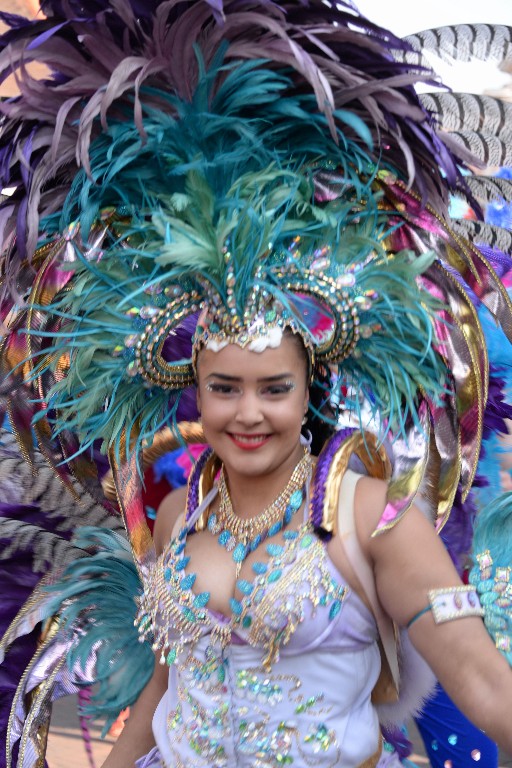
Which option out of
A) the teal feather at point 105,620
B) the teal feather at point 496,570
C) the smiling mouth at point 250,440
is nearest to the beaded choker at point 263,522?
the smiling mouth at point 250,440

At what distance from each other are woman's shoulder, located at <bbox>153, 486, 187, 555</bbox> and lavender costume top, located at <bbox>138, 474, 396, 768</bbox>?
1.04ft

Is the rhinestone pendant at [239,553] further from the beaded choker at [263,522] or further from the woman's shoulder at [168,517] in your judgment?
the woman's shoulder at [168,517]

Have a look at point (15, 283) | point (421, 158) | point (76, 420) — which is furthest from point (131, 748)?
point (421, 158)

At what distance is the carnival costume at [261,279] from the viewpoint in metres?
1.92

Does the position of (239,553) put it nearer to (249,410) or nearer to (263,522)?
(263,522)

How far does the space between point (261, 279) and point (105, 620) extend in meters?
1.16

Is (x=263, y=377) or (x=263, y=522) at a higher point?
(x=263, y=377)

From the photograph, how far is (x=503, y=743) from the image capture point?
1685mm

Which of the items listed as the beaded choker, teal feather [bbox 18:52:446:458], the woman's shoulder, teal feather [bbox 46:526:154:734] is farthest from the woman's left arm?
teal feather [bbox 46:526:154:734]

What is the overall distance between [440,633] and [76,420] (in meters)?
0.96

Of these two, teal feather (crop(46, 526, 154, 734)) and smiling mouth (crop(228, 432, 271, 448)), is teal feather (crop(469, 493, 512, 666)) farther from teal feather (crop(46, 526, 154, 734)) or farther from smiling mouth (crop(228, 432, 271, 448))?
teal feather (crop(46, 526, 154, 734))

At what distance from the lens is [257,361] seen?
1908 millimetres

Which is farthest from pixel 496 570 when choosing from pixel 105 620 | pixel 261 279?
pixel 105 620

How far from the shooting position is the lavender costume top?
1890 millimetres
